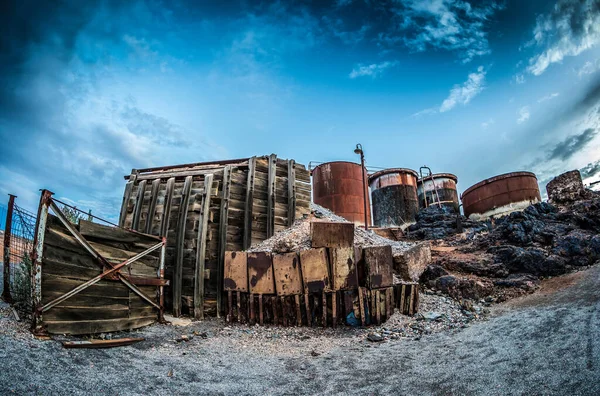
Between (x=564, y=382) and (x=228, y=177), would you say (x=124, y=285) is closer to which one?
(x=228, y=177)

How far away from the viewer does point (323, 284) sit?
6.42 meters

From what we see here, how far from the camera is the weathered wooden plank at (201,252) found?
7.55 m

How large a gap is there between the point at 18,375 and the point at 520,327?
23.2ft

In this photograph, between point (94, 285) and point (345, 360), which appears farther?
point (94, 285)

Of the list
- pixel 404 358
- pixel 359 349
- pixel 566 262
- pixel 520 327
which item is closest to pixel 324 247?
pixel 359 349

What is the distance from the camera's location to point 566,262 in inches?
316

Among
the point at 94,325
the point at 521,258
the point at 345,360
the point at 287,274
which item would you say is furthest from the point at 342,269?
the point at 521,258

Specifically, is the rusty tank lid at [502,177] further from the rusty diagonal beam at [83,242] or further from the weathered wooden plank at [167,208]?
the rusty diagonal beam at [83,242]

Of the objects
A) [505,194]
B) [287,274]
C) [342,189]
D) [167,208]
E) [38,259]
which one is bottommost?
[287,274]

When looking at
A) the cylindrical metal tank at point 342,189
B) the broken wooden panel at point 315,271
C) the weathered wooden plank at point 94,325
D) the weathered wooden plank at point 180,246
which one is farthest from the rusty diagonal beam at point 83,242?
the cylindrical metal tank at point 342,189

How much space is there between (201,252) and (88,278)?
2986 millimetres

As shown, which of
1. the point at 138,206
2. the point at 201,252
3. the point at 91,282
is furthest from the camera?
the point at 138,206

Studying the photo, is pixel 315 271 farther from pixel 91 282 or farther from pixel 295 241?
pixel 91 282

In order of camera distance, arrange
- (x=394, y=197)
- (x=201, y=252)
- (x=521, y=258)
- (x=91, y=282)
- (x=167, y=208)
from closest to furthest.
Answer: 1. (x=91, y=282)
2. (x=201, y=252)
3. (x=521, y=258)
4. (x=167, y=208)
5. (x=394, y=197)
